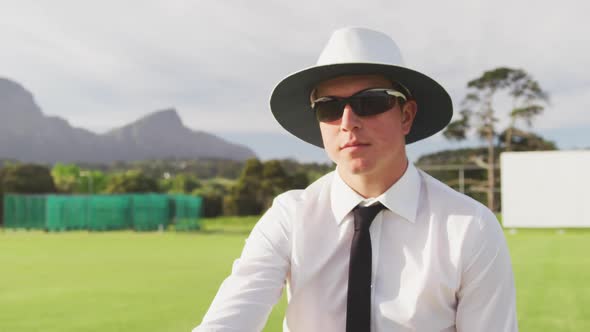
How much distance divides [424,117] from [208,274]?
1285 cm

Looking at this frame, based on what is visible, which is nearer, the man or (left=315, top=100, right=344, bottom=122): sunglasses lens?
the man

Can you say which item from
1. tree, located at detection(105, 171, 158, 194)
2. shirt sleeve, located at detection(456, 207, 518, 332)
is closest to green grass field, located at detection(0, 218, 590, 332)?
shirt sleeve, located at detection(456, 207, 518, 332)

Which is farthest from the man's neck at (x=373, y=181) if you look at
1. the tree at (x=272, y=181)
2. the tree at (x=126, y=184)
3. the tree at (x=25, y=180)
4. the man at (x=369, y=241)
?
the tree at (x=25, y=180)

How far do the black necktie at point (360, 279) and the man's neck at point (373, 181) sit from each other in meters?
0.11

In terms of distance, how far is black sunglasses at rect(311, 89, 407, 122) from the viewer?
2977mm

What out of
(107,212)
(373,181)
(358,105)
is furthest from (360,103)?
(107,212)

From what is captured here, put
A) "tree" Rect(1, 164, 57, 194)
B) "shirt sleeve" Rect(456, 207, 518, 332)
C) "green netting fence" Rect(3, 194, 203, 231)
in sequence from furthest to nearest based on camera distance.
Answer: "tree" Rect(1, 164, 57, 194) → "green netting fence" Rect(3, 194, 203, 231) → "shirt sleeve" Rect(456, 207, 518, 332)

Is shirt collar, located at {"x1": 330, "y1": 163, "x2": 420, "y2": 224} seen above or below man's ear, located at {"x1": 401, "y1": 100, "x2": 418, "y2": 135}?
below

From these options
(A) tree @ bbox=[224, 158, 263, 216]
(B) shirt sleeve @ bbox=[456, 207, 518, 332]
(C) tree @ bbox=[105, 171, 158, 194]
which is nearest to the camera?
(B) shirt sleeve @ bbox=[456, 207, 518, 332]

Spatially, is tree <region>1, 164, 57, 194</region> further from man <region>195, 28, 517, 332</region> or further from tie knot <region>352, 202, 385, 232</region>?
tie knot <region>352, 202, 385, 232</region>

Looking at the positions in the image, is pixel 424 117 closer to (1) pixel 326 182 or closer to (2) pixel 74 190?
(1) pixel 326 182

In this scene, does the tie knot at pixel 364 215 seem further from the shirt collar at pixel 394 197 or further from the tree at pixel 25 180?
the tree at pixel 25 180

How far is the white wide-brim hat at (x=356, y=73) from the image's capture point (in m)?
2.98

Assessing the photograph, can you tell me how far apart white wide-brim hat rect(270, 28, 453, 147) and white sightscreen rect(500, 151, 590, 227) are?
153 ft
